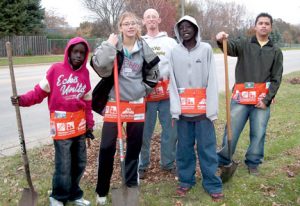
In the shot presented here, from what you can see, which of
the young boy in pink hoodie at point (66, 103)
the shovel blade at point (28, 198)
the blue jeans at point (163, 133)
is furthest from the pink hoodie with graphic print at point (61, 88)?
the blue jeans at point (163, 133)

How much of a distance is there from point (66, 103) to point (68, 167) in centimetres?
67

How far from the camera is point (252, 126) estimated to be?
4.86 meters

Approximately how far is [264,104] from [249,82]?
33 cm

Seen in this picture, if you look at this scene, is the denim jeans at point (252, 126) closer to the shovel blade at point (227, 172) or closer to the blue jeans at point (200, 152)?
the shovel blade at point (227, 172)

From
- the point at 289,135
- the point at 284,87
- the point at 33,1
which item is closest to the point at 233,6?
the point at 33,1

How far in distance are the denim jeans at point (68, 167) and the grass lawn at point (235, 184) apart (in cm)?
34

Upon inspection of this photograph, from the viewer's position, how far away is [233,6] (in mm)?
74188

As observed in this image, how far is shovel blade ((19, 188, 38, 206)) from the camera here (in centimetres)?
387

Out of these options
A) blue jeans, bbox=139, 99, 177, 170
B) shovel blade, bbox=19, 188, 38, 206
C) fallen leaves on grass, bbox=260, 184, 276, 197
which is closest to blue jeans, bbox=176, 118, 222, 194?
blue jeans, bbox=139, 99, 177, 170

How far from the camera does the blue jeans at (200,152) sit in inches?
163

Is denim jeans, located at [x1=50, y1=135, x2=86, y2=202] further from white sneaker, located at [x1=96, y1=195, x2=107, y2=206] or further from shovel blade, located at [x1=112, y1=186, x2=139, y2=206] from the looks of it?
shovel blade, located at [x1=112, y1=186, x2=139, y2=206]

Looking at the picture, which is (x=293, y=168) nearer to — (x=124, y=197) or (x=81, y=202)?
(x=124, y=197)

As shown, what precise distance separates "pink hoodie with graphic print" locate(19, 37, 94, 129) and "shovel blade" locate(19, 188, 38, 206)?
920mm

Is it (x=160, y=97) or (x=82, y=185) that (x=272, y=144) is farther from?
(x=82, y=185)
